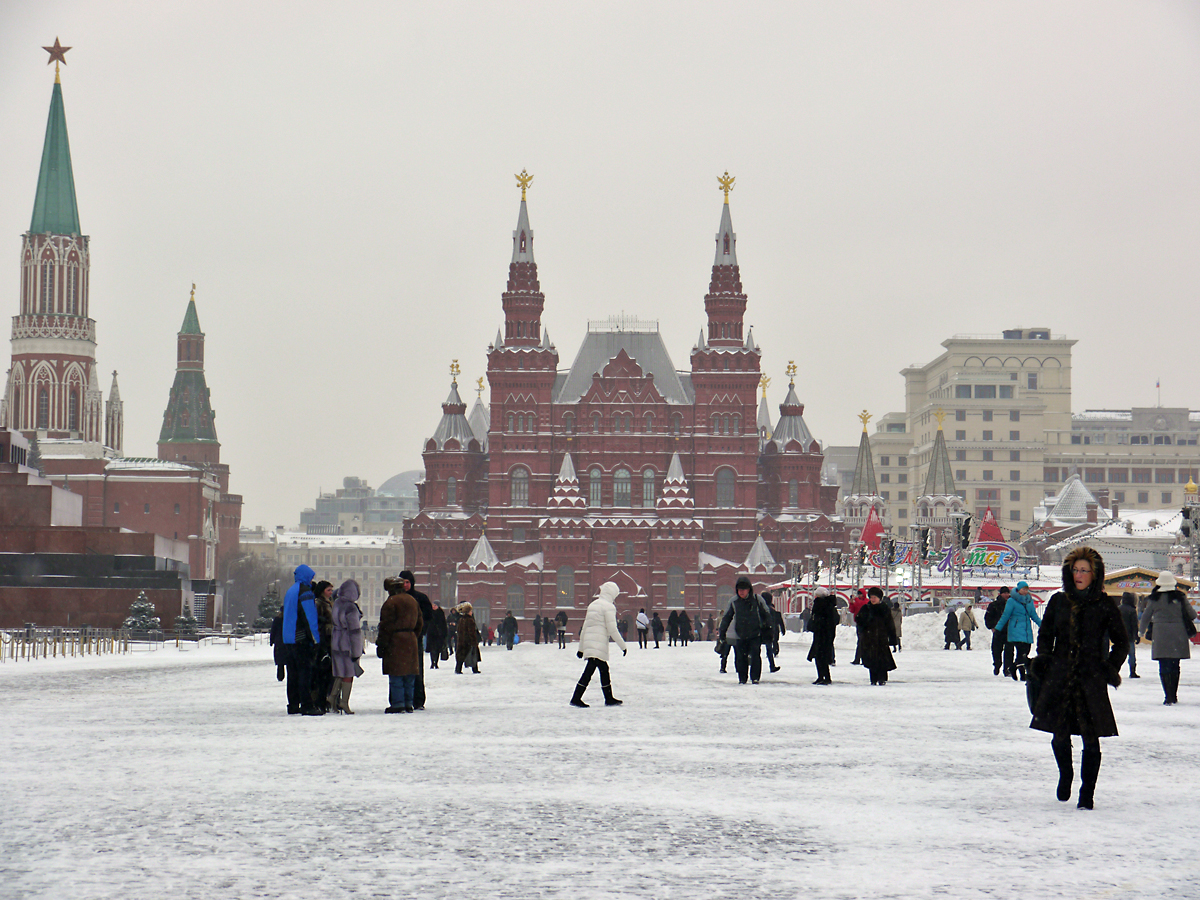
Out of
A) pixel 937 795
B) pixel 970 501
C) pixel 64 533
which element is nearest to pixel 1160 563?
pixel 970 501

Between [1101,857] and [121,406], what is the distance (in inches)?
5813

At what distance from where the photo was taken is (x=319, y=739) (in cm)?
1498

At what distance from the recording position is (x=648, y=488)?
4129 inches

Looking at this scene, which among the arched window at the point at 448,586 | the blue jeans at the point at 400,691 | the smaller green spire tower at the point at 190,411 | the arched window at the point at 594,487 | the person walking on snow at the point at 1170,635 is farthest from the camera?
the smaller green spire tower at the point at 190,411

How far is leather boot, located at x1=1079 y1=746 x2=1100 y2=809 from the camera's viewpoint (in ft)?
33.3

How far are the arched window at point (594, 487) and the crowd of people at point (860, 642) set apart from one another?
69568mm

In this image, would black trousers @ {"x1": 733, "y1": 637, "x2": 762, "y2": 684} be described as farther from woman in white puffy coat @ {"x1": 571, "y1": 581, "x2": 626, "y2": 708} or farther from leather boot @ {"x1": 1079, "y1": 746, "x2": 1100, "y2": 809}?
leather boot @ {"x1": 1079, "y1": 746, "x2": 1100, "y2": 809}

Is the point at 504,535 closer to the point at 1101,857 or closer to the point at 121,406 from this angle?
the point at 121,406

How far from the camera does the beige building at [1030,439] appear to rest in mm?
166125

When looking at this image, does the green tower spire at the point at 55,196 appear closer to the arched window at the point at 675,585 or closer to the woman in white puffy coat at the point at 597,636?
the arched window at the point at 675,585

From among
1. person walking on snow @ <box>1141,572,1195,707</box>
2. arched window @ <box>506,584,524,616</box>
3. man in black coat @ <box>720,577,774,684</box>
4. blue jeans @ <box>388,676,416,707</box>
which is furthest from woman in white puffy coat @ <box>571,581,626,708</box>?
arched window @ <box>506,584,524,616</box>


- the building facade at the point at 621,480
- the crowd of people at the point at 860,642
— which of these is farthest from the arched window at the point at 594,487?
the crowd of people at the point at 860,642

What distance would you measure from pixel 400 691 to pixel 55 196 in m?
112

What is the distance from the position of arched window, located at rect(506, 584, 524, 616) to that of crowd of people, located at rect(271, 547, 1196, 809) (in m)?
66.2
